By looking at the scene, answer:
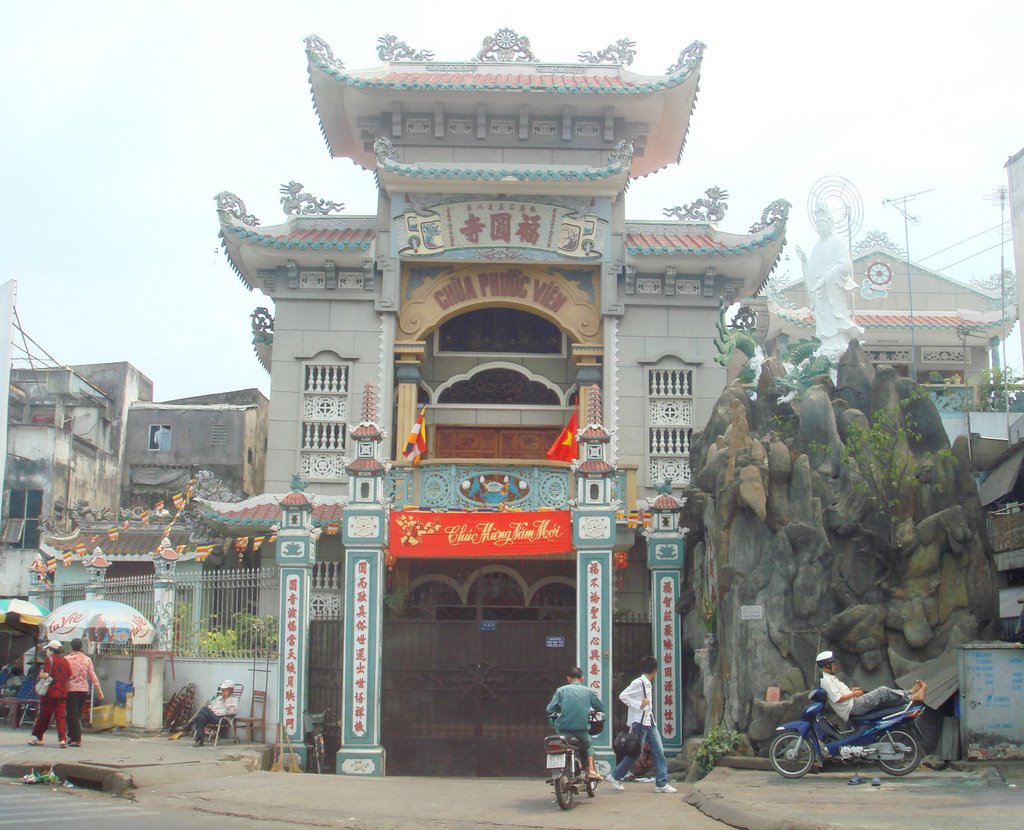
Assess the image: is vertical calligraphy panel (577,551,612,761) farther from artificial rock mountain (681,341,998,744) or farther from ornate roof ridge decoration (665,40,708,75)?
ornate roof ridge decoration (665,40,708,75)

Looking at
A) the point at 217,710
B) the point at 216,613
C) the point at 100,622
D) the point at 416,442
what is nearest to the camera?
the point at 217,710

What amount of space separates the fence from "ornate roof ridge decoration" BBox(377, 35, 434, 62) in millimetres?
9886

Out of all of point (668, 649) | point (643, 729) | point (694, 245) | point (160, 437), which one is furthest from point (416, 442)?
point (160, 437)

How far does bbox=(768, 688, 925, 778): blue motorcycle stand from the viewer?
36.3 feet

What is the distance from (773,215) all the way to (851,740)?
1115 cm

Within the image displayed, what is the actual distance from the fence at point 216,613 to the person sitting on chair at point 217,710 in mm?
918

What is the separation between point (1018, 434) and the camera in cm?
1933

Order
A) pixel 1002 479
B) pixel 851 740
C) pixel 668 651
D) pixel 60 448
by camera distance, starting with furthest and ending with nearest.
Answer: pixel 60 448 < pixel 1002 479 < pixel 668 651 < pixel 851 740

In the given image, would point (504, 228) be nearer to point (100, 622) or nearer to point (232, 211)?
point (232, 211)

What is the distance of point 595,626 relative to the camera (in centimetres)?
1482

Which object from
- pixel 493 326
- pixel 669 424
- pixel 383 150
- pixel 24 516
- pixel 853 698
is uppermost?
pixel 383 150

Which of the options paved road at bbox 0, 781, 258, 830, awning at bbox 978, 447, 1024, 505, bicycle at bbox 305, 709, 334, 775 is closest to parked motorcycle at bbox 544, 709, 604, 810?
paved road at bbox 0, 781, 258, 830

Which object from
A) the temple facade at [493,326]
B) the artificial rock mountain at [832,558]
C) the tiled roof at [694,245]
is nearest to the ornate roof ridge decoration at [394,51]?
the temple facade at [493,326]

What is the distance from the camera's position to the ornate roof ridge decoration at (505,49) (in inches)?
874
